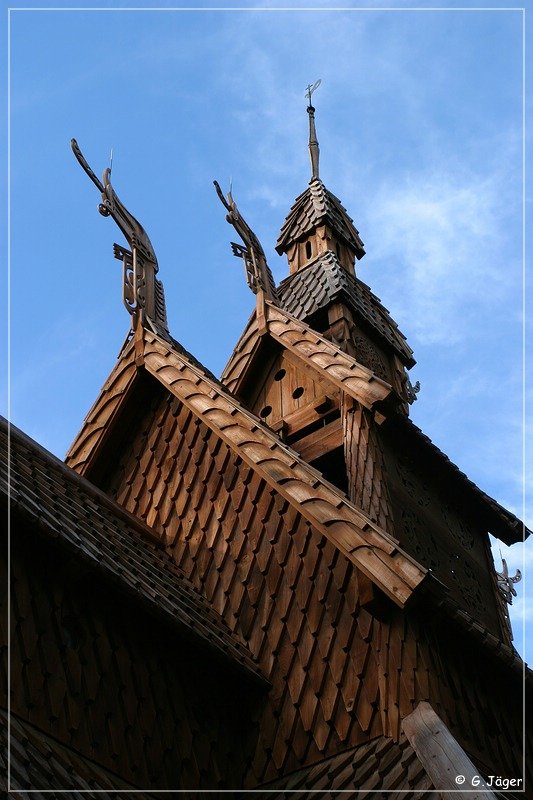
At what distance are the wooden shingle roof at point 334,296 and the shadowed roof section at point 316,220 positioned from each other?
86cm

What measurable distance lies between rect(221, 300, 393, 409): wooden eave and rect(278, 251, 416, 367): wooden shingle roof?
4.18 feet

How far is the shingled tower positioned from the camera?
6.18 metres

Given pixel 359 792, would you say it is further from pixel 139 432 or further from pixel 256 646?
pixel 139 432

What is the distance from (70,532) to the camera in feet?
20.9

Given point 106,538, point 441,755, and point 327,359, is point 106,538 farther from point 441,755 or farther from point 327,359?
point 327,359

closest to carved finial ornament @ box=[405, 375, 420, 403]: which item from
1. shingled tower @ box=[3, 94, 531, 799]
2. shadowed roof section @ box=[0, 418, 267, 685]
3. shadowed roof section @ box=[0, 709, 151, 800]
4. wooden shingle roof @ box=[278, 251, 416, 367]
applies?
wooden shingle roof @ box=[278, 251, 416, 367]

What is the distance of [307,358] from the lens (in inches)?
447

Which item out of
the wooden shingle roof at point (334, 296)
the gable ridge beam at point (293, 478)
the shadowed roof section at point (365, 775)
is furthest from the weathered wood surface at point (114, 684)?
the wooden shingle roof at point (334, 296)

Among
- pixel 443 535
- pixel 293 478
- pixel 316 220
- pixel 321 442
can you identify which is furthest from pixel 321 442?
pixel 316 220

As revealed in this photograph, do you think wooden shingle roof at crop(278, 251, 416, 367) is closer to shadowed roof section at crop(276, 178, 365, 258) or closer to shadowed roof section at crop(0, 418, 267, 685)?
shadowed roof section at crop(276, 178, 365, 258)

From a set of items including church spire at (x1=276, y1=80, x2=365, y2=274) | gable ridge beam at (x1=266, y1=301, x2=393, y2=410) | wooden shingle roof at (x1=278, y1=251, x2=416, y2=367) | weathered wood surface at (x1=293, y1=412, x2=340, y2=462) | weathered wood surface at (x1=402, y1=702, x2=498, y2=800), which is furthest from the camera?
church spire at (x1=276, y1=80, x2=365, y2=274)

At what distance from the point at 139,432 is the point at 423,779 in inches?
213

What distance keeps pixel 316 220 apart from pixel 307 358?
5.19 meters

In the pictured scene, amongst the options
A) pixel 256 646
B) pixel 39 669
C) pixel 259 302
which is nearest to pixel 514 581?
pixel 259 302
